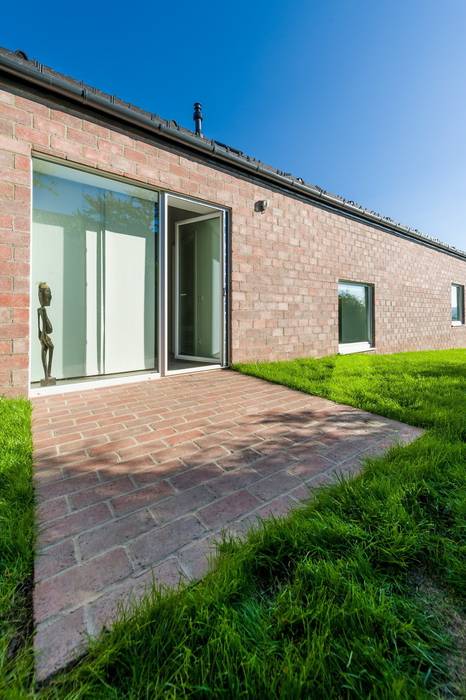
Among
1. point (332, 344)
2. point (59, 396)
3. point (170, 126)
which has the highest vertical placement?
point (170, 126)

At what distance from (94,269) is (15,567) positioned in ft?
12.9

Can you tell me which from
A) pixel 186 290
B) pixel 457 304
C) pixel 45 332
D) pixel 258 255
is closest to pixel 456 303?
pixel 457 304

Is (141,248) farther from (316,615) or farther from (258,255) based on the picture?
(316,615)

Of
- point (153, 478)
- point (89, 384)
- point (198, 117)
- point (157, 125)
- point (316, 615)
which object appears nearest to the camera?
point (316, 615)

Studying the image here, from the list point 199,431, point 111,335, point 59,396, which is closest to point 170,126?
point 111,335

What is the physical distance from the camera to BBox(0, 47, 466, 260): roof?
132 inches

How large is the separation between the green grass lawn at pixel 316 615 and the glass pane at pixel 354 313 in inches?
247

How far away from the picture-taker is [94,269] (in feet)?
14.3

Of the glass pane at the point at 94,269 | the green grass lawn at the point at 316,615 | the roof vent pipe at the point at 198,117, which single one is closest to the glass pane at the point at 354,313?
the roof vent pipe at the point at 198,117

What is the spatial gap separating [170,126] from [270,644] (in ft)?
17.9

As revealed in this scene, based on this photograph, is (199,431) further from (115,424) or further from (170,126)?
(170,126)

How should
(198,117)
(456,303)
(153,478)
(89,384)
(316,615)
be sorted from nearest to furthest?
(316,615), (153,478), (89,384), (198,117), (456,303)

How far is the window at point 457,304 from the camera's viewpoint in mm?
12316

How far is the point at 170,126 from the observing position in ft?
14.6
